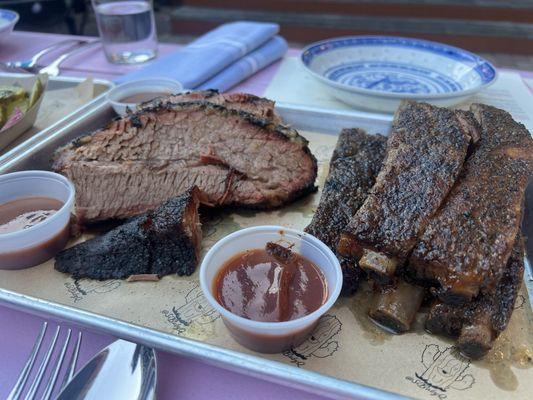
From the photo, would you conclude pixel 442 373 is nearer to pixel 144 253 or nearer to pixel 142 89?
pixel 144 253

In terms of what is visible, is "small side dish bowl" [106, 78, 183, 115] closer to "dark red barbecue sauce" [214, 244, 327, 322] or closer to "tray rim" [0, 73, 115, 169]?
"tray rim" [0, 73, 115, 169]

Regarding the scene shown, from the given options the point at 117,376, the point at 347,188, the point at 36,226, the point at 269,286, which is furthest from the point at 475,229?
the point at 36,226

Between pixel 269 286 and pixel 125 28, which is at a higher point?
pixel 125 28

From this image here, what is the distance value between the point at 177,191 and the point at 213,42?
82.6 inches

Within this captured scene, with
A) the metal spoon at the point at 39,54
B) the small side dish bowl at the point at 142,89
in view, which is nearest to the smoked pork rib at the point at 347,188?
the small side dish bowl at the point at 142,89

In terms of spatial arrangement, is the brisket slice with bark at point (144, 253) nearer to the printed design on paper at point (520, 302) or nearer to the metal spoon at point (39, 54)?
the printed design on paper at point (520, 302)

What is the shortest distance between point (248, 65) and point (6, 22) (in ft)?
7.82

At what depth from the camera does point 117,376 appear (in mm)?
1400

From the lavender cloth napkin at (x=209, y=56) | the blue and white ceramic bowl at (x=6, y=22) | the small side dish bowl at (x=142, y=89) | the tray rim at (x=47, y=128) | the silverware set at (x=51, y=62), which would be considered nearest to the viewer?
the tray rim at (x=47, y=128)

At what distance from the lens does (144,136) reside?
2.31 meters

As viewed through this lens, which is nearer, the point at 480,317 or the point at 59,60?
the point at 480,317

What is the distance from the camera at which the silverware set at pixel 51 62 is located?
11.4 feet

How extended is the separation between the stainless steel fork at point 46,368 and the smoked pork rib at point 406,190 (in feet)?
3.34

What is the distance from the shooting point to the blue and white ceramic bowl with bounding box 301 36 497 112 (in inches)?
120
